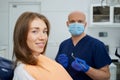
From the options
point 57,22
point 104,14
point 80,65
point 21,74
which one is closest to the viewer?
point 21,74

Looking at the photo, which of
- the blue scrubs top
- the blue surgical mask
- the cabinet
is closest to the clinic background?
the cabinet

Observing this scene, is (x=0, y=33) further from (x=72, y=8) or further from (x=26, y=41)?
(x=26, y=41)

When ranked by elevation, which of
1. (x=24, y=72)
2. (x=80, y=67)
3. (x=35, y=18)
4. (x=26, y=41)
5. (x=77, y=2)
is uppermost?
(x=77, y=2)

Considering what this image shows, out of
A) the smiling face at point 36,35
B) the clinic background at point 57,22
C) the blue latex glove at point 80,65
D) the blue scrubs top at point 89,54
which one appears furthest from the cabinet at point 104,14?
the smiling face at point 36,35

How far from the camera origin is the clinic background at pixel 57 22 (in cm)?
466

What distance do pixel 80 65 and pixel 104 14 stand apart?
282 cm

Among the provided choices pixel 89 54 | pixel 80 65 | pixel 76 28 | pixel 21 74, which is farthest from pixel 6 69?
pixel 76 28

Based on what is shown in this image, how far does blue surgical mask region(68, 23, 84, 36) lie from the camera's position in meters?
2.08

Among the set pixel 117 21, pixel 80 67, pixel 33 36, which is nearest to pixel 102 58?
pixel 80 67

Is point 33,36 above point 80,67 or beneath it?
above

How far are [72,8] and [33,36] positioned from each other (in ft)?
12.1

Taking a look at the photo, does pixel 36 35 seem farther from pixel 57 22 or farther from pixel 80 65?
pixel 57 22

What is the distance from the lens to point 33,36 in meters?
1.11

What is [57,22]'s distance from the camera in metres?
4.75
